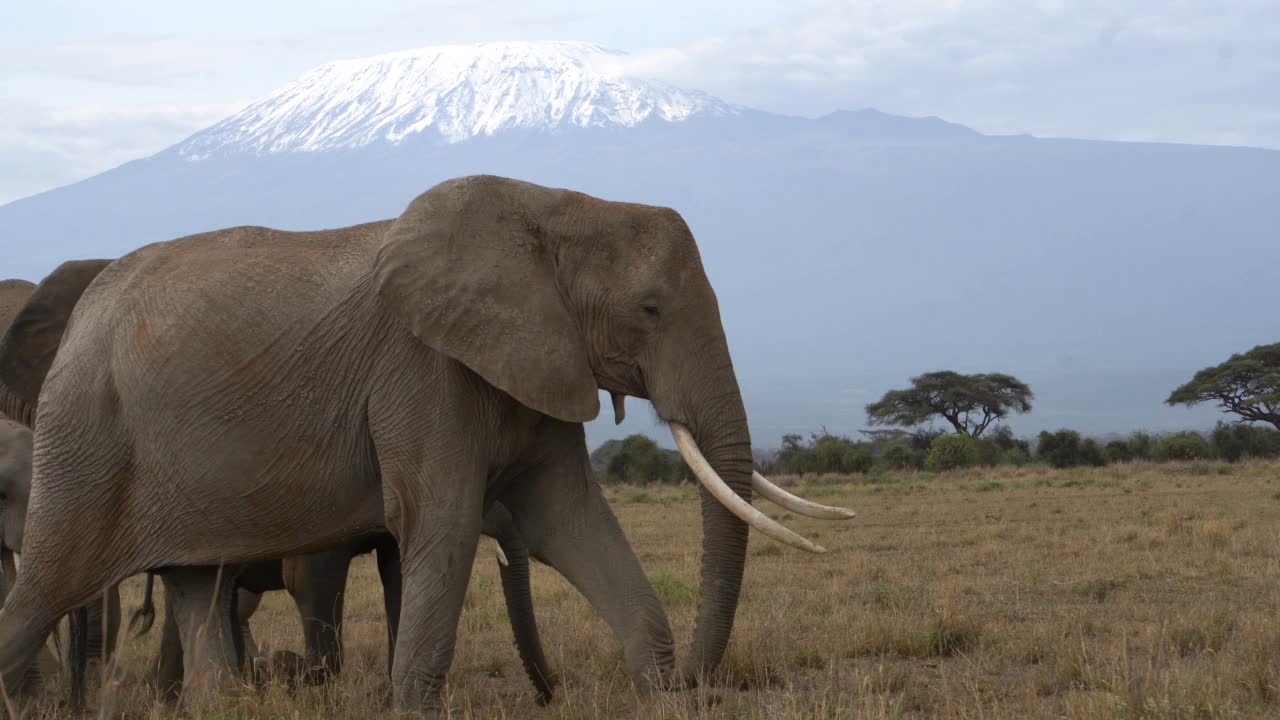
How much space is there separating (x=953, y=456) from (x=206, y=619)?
32623 millimetres

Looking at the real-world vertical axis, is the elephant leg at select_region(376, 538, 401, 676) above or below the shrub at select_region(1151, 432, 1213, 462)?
below

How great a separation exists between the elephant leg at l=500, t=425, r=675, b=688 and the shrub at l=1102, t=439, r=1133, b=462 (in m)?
32.8

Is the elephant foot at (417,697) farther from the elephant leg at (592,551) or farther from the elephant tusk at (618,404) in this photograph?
the elephant tusk at (618,404)

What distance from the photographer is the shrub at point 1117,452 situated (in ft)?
122

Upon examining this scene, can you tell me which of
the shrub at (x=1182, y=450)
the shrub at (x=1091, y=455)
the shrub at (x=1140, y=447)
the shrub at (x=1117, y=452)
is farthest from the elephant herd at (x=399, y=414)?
the shrub at (x=1117, y=452)

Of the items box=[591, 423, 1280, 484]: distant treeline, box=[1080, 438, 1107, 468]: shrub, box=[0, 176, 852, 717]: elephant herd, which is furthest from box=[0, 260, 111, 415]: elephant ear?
box=[1080, 438, 1107, 468]: shrub

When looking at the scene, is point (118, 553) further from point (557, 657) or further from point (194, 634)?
point (557, 657)

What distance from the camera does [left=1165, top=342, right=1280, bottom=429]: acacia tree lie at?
4988cm

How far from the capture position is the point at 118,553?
665 centimetres

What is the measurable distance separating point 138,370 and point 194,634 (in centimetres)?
124

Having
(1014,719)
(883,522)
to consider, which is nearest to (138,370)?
(1014,719)

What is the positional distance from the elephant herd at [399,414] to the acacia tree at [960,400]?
50545 millimetres

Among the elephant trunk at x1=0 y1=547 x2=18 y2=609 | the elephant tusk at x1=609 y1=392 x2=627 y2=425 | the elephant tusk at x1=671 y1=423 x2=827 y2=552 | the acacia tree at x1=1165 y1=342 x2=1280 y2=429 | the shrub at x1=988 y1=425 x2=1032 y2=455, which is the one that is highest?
the acacia tree at x1=1165 y1=342 x2=1280 y2=429

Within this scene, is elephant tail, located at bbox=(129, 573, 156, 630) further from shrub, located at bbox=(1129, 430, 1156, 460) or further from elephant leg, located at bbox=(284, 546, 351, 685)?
shrub, located at bbox=(1129, 430, 1156, 460)
